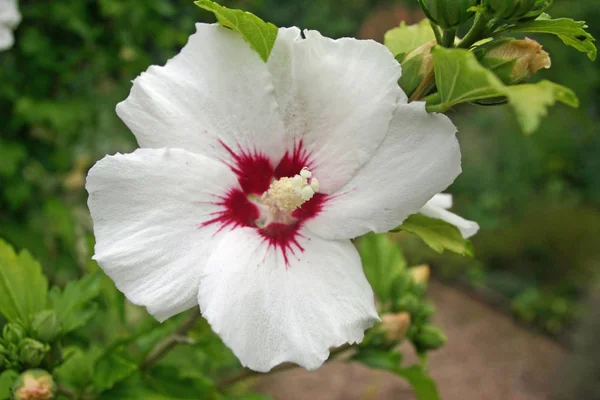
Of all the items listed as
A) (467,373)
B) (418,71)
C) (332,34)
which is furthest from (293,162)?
(332,34)

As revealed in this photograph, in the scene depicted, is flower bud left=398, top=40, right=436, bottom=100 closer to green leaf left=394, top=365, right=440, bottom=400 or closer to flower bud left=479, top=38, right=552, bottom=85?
flower bud left=479, top=38, right=552, bottom=85

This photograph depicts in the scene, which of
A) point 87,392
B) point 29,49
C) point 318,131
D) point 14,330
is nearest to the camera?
point 318,131

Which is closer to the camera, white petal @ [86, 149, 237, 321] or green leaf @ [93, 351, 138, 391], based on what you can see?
white petal @ [86, 149, 237, 321]

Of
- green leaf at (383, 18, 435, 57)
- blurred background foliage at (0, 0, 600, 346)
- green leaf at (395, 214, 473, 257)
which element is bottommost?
blurred background foliage at (0, 0, 600, 346)

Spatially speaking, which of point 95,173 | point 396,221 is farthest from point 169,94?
point 396,221

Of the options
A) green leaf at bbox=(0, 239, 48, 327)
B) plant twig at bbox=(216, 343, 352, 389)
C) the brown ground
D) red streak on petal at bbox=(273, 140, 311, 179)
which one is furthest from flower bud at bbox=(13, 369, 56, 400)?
the brown ground

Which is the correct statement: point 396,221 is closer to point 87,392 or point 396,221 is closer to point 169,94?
point 169,94

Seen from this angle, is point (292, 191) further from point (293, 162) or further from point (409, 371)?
point (409, 371)
